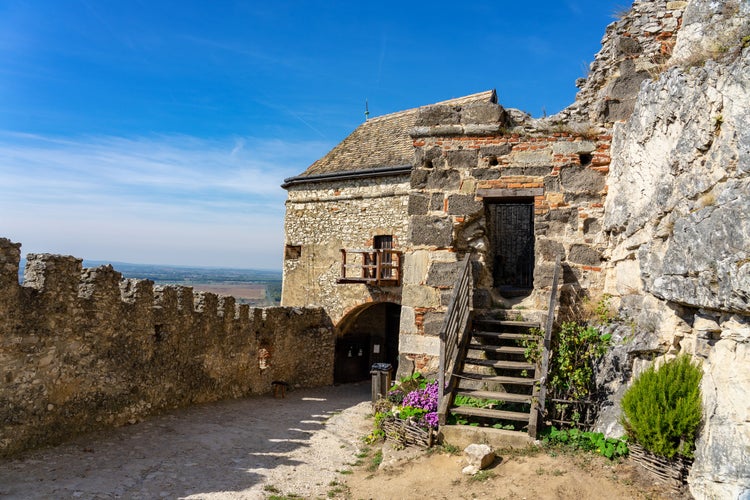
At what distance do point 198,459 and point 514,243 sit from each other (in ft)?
24.8

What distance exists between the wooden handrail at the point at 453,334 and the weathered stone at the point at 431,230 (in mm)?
529

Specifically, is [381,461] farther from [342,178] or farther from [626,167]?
[342,178]

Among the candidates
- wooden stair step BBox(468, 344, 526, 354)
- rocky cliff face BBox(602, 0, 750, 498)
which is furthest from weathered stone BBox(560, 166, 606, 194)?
wooden stair step BBox(468, 344, 526, 354)

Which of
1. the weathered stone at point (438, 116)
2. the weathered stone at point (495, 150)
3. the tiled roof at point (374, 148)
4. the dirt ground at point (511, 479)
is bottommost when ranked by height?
the dirt ground at point (511, 479)

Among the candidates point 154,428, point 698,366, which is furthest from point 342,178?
point 698,366

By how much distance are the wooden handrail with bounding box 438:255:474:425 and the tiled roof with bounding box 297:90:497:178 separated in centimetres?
911

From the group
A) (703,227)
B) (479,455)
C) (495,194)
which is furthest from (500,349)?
(703,227)

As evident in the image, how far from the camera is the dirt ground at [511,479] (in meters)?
4.89

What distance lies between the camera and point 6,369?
6895 millimetres

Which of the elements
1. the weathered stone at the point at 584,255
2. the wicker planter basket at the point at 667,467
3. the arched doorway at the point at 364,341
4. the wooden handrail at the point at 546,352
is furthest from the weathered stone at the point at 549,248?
the arched doorway at the point at 364,341

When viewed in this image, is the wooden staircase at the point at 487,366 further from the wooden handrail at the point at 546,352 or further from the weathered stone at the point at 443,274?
the weathered stone at the point at 443,274

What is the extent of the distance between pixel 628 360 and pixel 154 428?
22.7 ft

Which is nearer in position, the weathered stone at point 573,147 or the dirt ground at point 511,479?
the dirt ground at point 511,479

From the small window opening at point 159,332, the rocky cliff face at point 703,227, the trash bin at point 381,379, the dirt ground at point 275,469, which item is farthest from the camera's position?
the trash bin at point 381,379
